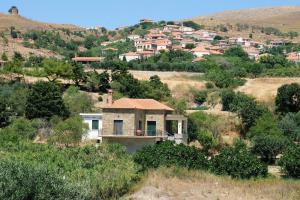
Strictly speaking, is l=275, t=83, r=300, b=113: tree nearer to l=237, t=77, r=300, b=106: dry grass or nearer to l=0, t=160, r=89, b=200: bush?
l=237, t=77, r=300, b=106: dry grass

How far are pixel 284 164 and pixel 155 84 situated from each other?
32.9 meters

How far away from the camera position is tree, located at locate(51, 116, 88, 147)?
145 feet

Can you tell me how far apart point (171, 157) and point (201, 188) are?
8013 millimetres

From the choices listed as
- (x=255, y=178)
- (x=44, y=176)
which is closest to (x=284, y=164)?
(x=255, y=178)

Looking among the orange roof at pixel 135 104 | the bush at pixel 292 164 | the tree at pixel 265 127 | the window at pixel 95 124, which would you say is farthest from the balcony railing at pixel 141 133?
the tree at pixel 265 127

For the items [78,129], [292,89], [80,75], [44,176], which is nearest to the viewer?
[44,176]

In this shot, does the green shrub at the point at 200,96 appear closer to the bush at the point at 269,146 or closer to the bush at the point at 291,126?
the bush at the point at 291,126

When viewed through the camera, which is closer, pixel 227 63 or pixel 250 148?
pixel 250 148

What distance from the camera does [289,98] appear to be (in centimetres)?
5934

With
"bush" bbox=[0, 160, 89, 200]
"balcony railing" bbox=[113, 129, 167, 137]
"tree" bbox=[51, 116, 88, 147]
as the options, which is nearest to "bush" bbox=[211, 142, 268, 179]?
"balcony railing" bbox=[113, 129, 167, 137]

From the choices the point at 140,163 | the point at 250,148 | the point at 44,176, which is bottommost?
the point at 250,148

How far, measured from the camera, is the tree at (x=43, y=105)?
174 feet

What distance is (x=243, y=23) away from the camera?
179125 millimetres

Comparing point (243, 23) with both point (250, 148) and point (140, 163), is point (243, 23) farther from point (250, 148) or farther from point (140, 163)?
point (140, 163)
